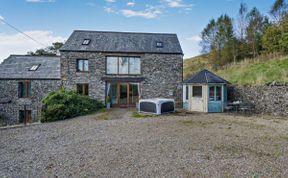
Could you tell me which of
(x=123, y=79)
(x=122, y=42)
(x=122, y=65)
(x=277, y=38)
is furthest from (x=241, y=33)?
(x=123, y=79)

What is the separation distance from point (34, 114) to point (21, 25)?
807 centimetres

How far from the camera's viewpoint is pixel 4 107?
1552 centimetres

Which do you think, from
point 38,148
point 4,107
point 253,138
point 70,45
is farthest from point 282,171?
point 4,107

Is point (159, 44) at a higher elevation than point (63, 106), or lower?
higher

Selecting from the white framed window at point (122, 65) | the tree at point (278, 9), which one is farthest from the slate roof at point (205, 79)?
the tree at point (278, 9)

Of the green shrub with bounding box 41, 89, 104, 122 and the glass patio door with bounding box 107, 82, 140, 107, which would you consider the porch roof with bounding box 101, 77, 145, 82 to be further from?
the green shrub with bounding box 41, 89, 104, 122

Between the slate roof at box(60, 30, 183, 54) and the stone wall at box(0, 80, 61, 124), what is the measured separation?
349 centimetres

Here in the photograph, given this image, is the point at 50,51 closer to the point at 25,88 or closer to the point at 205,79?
the point at 25,88

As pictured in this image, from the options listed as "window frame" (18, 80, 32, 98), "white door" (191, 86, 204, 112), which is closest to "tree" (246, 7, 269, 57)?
"white door" (191, 86, 204, 112)

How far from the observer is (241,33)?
22.6m

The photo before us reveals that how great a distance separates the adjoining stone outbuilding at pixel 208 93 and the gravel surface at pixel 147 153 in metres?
5.14

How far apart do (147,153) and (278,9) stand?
24.5 m

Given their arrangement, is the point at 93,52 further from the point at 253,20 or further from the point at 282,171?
the point at 253,20

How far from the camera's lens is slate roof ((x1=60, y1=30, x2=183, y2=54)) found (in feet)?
51.8
